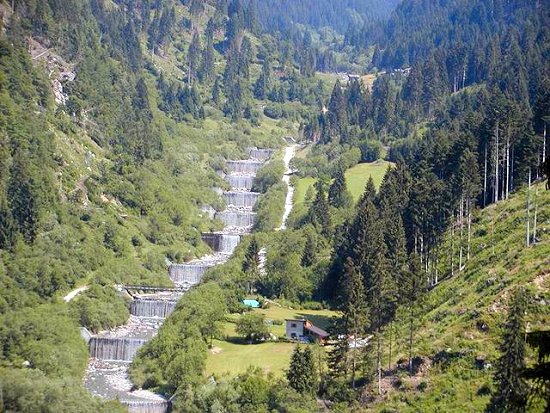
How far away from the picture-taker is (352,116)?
180m

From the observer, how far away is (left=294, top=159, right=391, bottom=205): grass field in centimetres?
13762

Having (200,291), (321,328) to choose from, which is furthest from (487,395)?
(200,291)

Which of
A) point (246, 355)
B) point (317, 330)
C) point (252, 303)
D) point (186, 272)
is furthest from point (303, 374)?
point (186, 272)

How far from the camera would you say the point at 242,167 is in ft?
587

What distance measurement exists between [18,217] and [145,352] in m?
34.7

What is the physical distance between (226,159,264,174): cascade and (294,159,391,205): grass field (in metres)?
22.7

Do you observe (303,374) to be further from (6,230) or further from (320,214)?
(320,214)

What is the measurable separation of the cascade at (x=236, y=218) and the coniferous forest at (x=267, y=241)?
0.94 feet

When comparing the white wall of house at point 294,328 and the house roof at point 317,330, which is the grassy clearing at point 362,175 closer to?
the white wall of house at point 294,328

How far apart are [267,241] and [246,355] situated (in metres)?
50.6

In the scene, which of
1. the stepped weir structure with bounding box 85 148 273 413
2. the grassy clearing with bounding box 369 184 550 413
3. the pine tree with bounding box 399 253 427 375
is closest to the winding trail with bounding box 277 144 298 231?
the stepped weir structure with bounding box 85 148 273 413

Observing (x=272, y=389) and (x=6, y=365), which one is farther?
(x=6, y=365)

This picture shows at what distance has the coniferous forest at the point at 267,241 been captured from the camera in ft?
200

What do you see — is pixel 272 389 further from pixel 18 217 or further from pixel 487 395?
pixel 18 217
